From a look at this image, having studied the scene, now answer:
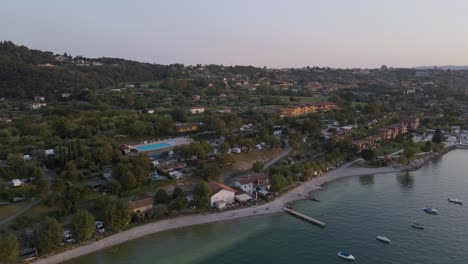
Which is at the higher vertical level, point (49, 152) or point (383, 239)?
point (49, 152)

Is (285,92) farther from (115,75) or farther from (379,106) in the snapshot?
(115,75)

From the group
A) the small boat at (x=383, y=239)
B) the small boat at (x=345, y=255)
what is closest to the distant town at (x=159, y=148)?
the small boat at (x=345, y=255)

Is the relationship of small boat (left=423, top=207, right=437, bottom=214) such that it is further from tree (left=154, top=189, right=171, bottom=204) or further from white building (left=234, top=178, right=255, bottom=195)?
tree (left=154, top=189, right=171, bottom=204)

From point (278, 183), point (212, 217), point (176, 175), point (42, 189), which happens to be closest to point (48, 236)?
point (42, 189)

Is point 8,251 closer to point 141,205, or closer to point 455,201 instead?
point 141,205

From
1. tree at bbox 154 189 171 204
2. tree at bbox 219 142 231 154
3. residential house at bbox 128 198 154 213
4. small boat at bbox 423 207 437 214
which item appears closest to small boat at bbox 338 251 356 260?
small boat at bbox 423 207 437 214

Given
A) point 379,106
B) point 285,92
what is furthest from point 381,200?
point 285,92
